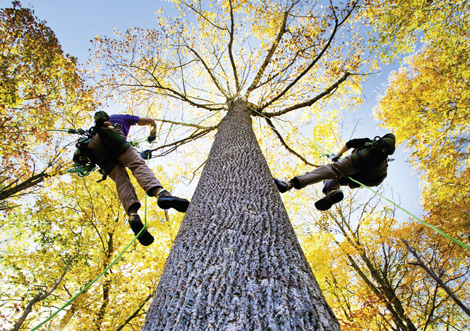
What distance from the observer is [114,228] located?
21.9 feet

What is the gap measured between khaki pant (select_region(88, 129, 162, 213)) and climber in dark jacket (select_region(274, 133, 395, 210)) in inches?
63.5

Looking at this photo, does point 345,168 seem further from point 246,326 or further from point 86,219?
point 86,219

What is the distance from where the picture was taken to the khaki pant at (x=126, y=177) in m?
2.46

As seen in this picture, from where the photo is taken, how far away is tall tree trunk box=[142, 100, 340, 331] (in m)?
0.83

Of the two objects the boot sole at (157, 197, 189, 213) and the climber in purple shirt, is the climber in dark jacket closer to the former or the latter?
the boot sole at (157, 197, 189, 213)

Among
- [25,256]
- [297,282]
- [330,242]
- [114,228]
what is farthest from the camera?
[330,242]

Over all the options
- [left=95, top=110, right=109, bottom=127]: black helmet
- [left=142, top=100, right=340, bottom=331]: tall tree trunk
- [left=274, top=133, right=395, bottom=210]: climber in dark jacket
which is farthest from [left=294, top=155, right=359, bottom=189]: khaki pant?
[left=95, top=110, right=109, bottom=127]: black helmet

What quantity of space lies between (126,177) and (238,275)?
89.0 inches

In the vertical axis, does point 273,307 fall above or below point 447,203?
below

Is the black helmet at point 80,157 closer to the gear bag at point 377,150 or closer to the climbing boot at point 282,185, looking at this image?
the climbing boot at point 282,185

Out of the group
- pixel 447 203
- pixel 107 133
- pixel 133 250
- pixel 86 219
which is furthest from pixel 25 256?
pixel 447 203

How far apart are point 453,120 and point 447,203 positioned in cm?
234

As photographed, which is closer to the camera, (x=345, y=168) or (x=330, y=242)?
(x=345, y=168)

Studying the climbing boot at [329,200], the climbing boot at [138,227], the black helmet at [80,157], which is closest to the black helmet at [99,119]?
the black helmet at [80,157]
